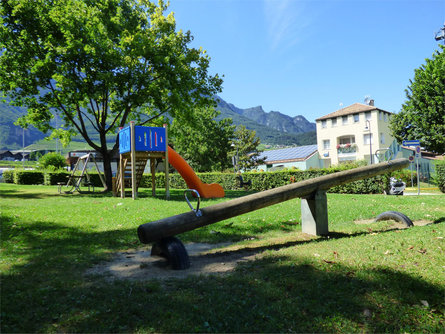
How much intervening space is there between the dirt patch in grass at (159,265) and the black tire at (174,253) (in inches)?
3.4

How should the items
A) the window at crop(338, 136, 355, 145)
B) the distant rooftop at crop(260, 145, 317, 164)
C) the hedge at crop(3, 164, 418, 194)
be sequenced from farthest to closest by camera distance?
the distant rooftop at crop(260, 145, 317, 164) → the window at crop(338, 136, 355, 145) → the hedge at crop(3, 164, 418, 194)

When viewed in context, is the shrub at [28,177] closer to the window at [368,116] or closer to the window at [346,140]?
the window at [346,140]

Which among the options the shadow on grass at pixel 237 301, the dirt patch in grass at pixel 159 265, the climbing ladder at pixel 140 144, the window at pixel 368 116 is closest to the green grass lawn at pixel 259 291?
the shadow on grass at pixel 237 301

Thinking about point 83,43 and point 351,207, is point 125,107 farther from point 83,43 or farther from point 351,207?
point 351,207

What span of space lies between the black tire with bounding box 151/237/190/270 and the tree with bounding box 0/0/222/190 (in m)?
14.3

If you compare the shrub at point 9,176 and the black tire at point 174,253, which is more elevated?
the shrub at point 9,176

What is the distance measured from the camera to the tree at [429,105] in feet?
72.8

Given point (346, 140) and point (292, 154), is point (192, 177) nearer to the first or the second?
point (346, 140)

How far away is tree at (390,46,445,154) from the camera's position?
22188 mm

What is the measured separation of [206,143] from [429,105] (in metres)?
26.1

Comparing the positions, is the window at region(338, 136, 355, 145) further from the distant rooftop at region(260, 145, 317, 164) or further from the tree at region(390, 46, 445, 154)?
the tree at region(390, 46, 445, 154)

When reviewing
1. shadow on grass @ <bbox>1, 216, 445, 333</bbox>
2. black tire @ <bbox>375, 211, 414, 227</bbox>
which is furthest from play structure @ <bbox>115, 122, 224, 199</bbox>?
shadow on grass @ <bbox>1, 216, 445, 333</bbox>

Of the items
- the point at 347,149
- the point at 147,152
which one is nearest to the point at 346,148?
the point at 347,149

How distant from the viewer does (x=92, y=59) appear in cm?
1691
